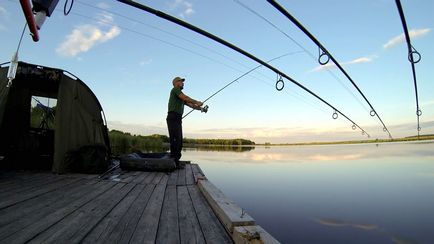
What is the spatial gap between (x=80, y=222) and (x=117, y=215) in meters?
0.39

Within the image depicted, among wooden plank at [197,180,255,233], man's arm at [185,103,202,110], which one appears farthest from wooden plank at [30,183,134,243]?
man's arm at [185,103,202,110]

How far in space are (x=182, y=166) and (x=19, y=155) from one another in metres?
4.03

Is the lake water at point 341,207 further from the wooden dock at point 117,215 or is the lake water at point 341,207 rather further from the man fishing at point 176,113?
the man fishing at point 176,113

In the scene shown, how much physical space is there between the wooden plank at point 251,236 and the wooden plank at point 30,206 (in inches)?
83.0

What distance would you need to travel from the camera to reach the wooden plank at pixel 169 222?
A: 2267 millimetres

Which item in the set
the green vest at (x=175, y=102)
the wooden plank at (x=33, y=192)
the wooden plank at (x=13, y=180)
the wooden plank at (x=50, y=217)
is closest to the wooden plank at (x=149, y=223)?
the wooden plank at (x=50, y=217)

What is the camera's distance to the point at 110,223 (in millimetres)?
2590

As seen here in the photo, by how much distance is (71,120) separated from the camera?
19.5 feet

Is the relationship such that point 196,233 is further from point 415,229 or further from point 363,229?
point 415,229

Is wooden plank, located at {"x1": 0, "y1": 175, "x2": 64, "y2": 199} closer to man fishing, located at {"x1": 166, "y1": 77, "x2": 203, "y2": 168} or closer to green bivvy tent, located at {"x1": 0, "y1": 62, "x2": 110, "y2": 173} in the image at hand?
green bivvy tent, located at {"x1": 0, "y1": 62, "x2": 110, "y2": 173}

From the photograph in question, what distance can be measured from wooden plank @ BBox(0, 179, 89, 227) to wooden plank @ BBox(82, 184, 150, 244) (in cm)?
82

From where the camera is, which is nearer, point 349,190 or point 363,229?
point 363,229

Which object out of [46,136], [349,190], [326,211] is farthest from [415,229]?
[46,136]

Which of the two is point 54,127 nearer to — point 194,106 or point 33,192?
point 33,192
